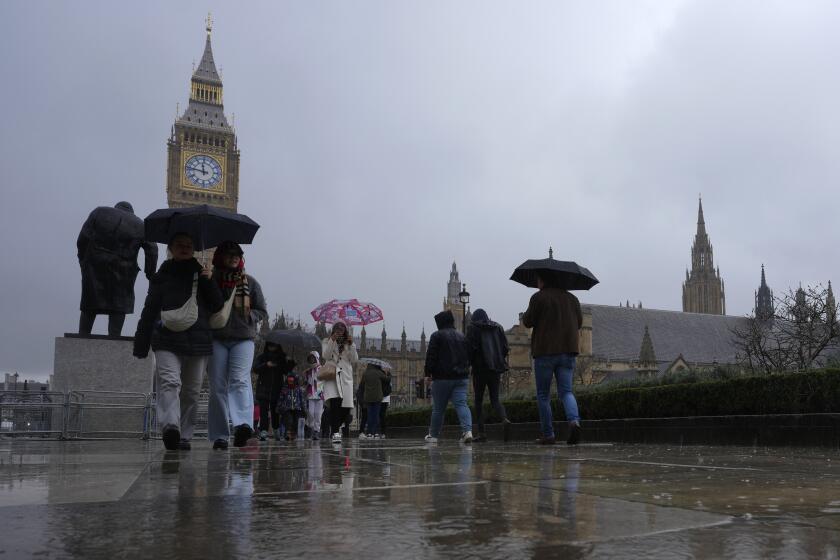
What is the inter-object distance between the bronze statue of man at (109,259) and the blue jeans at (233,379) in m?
5.61

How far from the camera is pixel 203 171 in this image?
113 meters

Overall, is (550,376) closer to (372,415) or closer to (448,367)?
(448,367)

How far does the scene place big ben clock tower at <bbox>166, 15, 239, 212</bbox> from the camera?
11169 centimetres

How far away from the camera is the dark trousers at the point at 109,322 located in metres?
12.4

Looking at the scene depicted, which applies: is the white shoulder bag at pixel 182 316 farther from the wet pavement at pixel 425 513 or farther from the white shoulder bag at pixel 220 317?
the wet pavement at pixel 425 513

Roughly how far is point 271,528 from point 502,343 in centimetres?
→ 907

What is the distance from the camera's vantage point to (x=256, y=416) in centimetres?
1612

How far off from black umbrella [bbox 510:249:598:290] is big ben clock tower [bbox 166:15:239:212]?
105 metres

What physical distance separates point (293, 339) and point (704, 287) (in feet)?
342

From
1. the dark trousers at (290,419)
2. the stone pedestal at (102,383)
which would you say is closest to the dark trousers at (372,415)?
the dark trousers at (290,419)

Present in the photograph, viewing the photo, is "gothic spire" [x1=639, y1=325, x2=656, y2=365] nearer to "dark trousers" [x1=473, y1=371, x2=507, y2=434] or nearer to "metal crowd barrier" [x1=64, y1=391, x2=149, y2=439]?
"dark trousers" [x1=473, y1=371, x2=507, y2=434]

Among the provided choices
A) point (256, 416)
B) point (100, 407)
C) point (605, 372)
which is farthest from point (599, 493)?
point (605, 372)

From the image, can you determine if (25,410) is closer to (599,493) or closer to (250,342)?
(250,342)

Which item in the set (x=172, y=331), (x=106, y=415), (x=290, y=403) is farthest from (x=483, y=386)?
(x=106, y=415)
